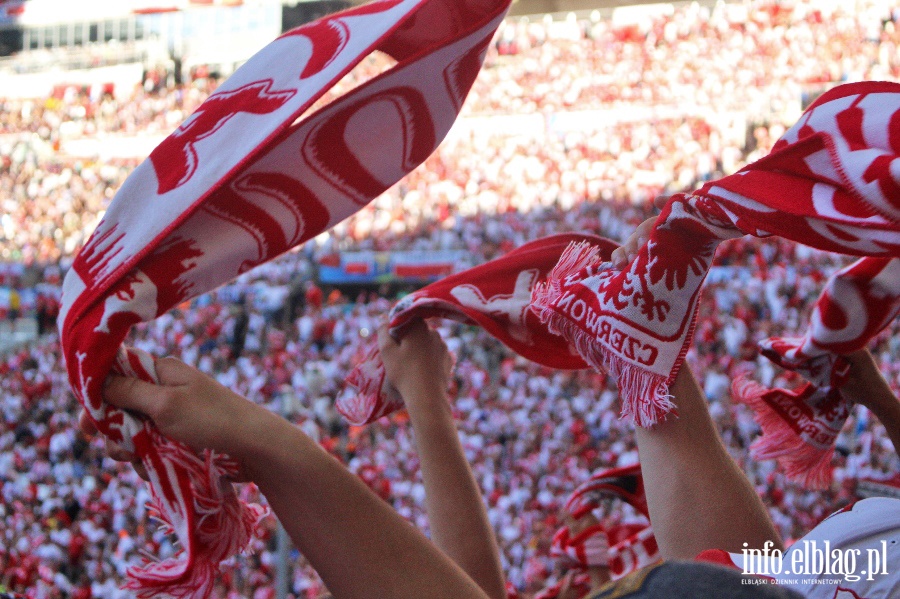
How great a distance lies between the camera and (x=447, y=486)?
3.38ft

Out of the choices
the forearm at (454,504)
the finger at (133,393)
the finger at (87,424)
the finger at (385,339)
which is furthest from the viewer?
the finger at (385,339)

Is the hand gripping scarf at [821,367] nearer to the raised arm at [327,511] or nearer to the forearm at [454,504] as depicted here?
the forearm at [454,504]

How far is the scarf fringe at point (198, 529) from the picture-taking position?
785mm

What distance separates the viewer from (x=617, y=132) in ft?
33.3

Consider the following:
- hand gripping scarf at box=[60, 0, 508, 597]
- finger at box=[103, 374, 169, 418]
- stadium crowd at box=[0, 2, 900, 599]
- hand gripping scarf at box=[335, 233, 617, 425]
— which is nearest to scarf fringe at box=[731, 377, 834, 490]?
hand gripping scarf at box=[335, 233, 617, 425]

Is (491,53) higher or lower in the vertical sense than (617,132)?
higher

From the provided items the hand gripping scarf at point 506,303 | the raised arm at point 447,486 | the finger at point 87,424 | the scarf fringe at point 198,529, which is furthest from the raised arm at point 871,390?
the finger at point 87,424

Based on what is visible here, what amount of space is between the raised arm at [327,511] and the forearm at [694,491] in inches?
8.3

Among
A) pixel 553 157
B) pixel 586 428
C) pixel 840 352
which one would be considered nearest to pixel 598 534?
pixel 840 352

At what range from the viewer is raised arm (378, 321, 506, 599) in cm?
101

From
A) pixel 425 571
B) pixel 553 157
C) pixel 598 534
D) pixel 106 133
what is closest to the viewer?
pixel 425 571

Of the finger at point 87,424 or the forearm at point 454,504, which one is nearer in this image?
the finger at point 87,424

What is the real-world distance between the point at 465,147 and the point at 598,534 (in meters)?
9.09

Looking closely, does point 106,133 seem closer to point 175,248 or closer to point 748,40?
point 748,40
